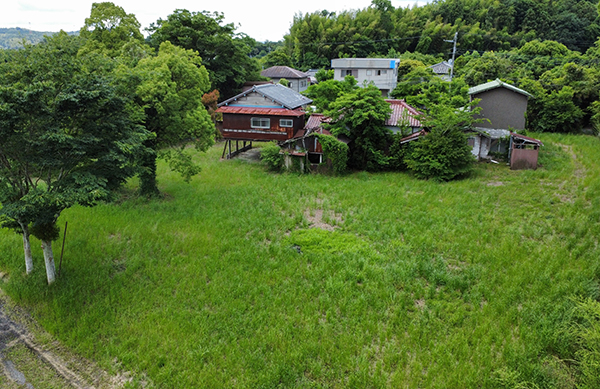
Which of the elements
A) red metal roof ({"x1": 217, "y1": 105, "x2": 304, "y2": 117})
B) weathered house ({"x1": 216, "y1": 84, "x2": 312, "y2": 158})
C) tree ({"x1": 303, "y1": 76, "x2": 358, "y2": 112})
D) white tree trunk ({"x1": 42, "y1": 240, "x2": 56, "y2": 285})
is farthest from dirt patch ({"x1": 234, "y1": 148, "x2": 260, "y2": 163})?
white tree trunk ({"x1": 42, "y1": 240, "x2": 56, "y2": 285})

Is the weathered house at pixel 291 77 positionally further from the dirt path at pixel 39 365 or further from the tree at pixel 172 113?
the dirt path at pixel 39 365

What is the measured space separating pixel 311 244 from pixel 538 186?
12.3 metres

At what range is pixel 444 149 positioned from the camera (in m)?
20.8

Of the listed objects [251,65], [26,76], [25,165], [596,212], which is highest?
[251,65]

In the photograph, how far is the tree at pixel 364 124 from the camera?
2242 centimetres

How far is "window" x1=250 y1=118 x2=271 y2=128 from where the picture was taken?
2583 cm

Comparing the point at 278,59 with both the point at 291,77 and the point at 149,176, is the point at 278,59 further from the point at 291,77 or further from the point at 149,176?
the point at 149,176

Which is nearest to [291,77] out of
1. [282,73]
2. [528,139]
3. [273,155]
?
[282,73]

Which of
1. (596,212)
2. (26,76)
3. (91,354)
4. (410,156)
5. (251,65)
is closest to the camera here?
(91,354)

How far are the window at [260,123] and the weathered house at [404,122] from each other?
7839mm

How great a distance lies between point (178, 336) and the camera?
9.20 meters

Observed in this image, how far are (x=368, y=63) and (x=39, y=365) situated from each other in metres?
39.1

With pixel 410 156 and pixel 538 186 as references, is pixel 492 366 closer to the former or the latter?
pixel 538 186

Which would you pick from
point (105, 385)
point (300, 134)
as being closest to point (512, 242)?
point (105, 385)
